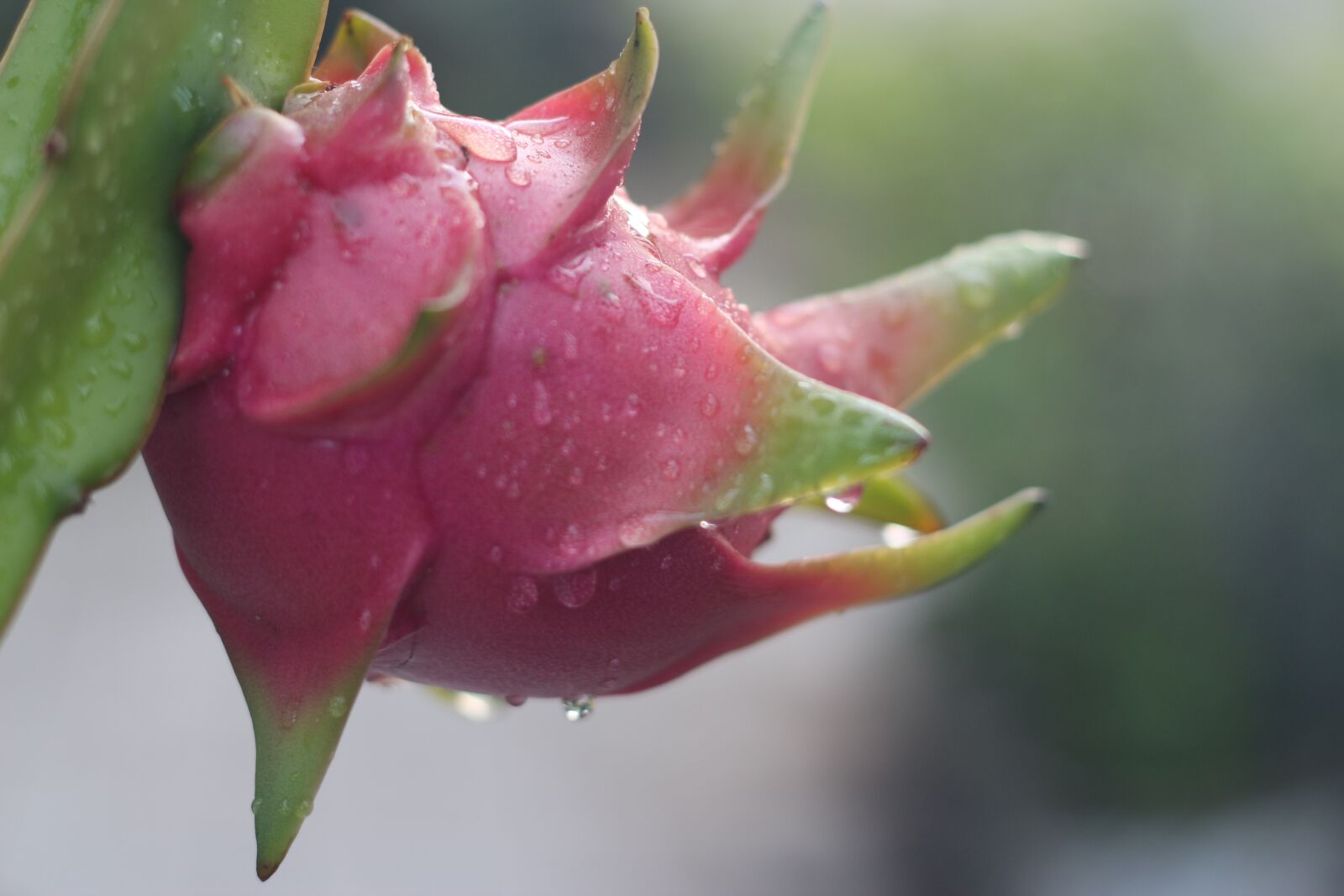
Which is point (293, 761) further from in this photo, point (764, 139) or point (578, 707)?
point (764, 139)

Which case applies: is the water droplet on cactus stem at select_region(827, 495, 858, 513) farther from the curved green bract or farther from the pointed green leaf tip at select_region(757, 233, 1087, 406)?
the curved green bract

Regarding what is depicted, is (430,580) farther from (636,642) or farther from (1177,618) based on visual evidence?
(1177,618)

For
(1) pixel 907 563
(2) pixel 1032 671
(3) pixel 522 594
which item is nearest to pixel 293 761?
(3) pixel 522 594

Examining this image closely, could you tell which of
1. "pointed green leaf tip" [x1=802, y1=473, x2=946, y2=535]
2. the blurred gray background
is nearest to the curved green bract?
"pointed green leaf tip" [x1=802, y1=473, x2=946, y2=535]

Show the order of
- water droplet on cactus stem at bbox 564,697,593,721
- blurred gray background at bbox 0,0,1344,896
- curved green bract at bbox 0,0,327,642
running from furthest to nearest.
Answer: blurred gray background at bbox 0,0,1344,896 < water droplet on cactus stem at bbox 564,697,593,721 < curved green bract at bbox 0,0,327,642

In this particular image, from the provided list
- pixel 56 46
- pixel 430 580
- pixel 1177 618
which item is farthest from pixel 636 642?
pixel 1177 618

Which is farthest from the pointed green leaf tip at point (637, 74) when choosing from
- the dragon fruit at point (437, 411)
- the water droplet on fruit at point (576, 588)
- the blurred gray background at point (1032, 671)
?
the blurred gray background at point (1032, 671)
